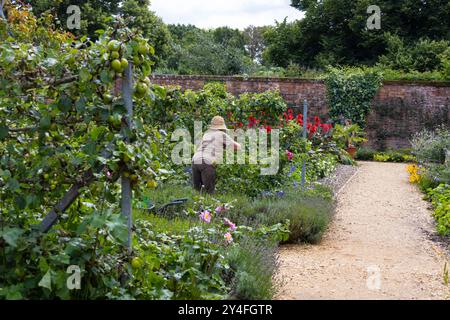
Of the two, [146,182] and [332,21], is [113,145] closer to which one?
[146,182]

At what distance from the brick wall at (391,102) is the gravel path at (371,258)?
23.8 ft

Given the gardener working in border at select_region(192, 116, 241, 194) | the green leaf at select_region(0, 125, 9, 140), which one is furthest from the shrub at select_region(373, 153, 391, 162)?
the green leaf at select_region(0, 125, 9, 140)

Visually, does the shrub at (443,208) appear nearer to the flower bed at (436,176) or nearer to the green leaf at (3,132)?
the flower bed at (436,176)

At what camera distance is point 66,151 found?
3.20m

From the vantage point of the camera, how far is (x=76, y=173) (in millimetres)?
3109

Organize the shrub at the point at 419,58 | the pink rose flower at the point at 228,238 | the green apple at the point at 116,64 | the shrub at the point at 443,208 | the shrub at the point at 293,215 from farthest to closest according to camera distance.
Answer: the shrub at the point at 419,58
the shrub at the point at 443,208
the shrub at the point at 293,215
the pink rose flower at the point at 228,238
the green apple at the point at 116,64

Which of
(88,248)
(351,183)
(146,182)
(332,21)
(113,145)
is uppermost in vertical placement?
(332,21)

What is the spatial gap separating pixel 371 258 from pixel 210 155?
269 centimetres

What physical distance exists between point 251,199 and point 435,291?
313 centimetres

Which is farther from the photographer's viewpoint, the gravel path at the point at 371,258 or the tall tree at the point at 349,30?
the tall tree at the point at 349,30

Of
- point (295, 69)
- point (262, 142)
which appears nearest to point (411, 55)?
point (295, 69)

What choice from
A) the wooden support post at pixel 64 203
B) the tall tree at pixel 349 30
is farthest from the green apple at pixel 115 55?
the tall tree at pixel 349 30

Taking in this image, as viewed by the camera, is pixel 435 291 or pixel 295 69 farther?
pixel 295 69

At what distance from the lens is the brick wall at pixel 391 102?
16.2 meters
